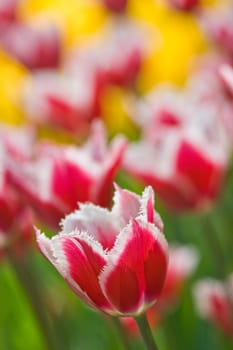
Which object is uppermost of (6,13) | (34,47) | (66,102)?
(6,13)

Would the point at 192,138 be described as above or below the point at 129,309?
above

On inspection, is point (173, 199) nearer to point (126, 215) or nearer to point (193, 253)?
point (193, 253)

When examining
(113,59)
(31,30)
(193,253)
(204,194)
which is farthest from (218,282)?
(31,30)

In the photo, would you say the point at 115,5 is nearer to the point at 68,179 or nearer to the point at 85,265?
the point at 68,179

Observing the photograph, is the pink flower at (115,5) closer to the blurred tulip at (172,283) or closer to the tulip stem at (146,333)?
the blurred tulip at (172,283)

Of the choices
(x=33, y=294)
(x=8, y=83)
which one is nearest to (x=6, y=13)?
(x=33, y=294)

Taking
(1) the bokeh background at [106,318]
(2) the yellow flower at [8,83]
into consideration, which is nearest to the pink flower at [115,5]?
(1) the bokeh background at [106,318]
